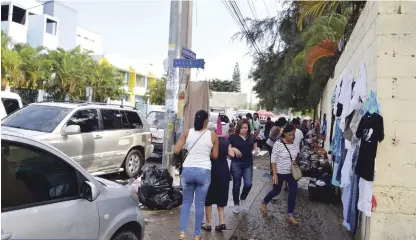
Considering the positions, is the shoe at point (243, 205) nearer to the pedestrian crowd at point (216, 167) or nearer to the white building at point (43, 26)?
the pedestrian crowd at point (216, 167)

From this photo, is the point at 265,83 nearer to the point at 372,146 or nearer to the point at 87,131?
the point at 87,131

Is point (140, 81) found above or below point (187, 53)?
above

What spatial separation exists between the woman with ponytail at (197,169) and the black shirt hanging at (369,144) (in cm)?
186

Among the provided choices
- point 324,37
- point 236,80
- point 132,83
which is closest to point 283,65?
point 324,37

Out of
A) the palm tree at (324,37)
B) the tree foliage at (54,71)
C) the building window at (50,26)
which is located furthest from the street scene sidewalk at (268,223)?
the building window at (50,26)

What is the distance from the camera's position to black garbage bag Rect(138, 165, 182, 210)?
6.55m

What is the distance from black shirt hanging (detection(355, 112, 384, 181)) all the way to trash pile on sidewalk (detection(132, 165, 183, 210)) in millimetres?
3353

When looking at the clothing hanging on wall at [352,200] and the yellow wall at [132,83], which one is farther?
the yellow wall at [132,83]

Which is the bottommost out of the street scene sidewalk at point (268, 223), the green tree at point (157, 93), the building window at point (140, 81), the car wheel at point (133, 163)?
the street scene sidewalk at point (268, 223)

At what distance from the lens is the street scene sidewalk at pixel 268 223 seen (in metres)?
5.65

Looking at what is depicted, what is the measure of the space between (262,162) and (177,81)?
7.55 meters

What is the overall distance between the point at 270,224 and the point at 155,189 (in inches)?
79.4

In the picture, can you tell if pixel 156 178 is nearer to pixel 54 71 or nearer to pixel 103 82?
pixel 54 71

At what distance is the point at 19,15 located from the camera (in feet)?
128
